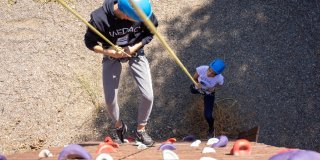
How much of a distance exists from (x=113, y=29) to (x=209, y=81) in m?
1.50

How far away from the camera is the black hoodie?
11.7 ft

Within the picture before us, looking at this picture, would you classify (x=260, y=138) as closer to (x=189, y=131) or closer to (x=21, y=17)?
(x=189, y=131)

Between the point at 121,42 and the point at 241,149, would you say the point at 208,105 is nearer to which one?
A: the point at 121,42

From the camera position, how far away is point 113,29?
145 inches

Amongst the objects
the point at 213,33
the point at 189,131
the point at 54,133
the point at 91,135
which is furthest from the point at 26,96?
the point at 213,33

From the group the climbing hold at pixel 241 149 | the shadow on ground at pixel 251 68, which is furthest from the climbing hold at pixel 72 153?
the shadow on ground at pixel 251 68

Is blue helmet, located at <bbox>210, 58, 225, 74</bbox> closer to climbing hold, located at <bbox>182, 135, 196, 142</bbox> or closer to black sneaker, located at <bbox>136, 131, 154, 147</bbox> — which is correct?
climbing hold, located at <bbox>182, 135, 196, 142</bbox>

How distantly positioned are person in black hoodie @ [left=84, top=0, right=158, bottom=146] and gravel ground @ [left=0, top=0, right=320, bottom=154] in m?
1.12

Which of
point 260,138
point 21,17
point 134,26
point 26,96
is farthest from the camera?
point 21,17

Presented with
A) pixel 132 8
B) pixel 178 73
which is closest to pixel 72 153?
pixel 132 8

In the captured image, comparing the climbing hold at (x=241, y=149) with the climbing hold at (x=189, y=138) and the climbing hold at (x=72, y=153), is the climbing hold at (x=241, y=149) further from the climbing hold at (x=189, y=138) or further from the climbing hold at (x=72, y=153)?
the climbing hold at (x=189, y=138)

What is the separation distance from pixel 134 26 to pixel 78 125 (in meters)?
2.26

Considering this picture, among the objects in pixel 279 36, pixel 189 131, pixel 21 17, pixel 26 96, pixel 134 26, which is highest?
pixel 21 17

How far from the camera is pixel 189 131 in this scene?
5.25 meters
